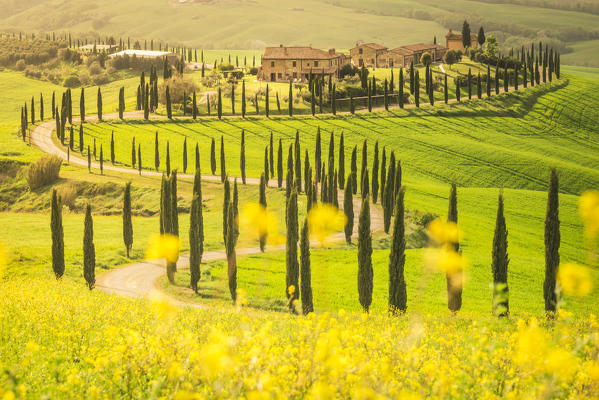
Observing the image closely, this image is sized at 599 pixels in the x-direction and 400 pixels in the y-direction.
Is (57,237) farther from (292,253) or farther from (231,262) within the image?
(292,253)

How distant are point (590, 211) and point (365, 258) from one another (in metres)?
63.8

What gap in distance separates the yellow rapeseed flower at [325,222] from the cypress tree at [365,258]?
20.7 m

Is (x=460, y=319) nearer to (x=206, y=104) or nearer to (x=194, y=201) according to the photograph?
(x=194, y=201)

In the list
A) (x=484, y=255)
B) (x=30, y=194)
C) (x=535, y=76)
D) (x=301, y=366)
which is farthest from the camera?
(x=535, y=76)

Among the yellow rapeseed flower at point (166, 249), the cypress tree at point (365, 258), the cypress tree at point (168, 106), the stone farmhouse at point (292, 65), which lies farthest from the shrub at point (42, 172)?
the stone farmhouse at point (292, 65)

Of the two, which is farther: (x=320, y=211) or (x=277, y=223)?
(x=277, y=223)

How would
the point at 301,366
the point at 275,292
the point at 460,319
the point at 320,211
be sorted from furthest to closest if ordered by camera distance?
the point at 320,211 < the point at 275,292 < the point at 460,319 < the point at 301,366

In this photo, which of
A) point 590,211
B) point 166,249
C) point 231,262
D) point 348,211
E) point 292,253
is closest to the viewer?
point 292,253

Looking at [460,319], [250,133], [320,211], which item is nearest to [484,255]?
[320,211]

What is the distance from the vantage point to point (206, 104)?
139250mm

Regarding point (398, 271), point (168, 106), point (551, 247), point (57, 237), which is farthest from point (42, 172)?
point (551, 247)

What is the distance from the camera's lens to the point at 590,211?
90625 millimetres

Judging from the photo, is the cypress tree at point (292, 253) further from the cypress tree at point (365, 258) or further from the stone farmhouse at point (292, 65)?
the stone farmhouse at point (292, 65)

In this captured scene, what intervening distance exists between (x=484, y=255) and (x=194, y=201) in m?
33.8
